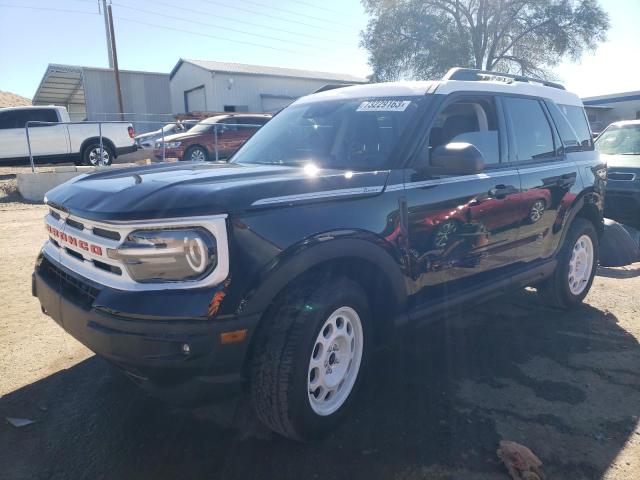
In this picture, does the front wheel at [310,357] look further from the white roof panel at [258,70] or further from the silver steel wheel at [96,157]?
the white roof panel at [258,70]

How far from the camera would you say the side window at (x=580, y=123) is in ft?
15.9

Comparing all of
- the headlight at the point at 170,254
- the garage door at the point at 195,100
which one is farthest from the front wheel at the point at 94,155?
the garage door at the point at 195,100

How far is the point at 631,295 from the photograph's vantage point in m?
5.30

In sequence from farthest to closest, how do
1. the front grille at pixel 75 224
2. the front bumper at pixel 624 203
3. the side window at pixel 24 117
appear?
1. the side window at pixel 24 117
2. the front bumper at pixel 624 203
3. the front grille at pixel 75 224

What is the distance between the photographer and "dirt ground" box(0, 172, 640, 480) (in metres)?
2.50

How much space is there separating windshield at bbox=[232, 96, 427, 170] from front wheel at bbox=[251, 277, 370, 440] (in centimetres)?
91

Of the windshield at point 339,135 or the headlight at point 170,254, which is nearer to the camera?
the headlight at point 170,254

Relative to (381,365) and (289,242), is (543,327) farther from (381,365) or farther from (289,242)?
(289,242)

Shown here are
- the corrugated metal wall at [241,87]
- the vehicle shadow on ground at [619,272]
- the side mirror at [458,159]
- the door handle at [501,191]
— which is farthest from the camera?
the corrugated metal wall at [241,87]

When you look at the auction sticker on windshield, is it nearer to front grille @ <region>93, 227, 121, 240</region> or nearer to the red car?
front grille @ <region>93, 227, 121, 240</region>

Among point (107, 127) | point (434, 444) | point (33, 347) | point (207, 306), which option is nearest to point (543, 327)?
point (434, 444)

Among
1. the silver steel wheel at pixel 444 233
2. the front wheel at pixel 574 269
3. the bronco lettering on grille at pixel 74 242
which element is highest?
the bronco lettering on grille at pixel 74 242

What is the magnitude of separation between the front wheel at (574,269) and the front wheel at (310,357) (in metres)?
2.55

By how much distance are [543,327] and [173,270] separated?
11.1ft
